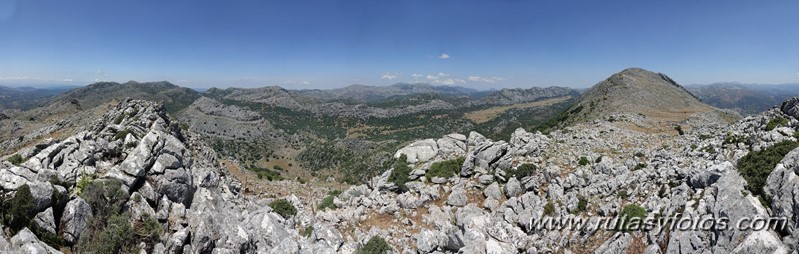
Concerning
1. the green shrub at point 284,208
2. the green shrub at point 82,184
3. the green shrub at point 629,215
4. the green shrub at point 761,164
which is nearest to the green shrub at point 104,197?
the green shrub at point 82,184

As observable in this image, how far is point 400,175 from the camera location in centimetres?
3309

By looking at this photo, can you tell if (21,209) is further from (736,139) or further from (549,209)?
(736,139)

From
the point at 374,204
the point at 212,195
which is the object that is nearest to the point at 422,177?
the point at 374,204

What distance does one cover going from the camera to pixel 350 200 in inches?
1214

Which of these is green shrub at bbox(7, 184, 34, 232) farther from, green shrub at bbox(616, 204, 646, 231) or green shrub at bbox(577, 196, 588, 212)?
green shrub at bbox(616, 204, 646, 231)

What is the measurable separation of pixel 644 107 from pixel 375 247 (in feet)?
247

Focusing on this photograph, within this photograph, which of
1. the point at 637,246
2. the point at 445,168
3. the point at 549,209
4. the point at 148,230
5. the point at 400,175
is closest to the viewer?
the point at 637,246

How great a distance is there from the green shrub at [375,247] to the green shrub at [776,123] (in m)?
26.2

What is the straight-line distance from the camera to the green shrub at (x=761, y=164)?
15812 millimetres

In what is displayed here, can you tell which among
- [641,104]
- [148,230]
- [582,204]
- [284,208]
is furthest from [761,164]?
[641,104]

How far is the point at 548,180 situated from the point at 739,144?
1144 centimetres

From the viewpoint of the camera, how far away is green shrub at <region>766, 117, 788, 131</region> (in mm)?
22781

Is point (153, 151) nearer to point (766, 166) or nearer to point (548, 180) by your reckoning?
point (548, 180)

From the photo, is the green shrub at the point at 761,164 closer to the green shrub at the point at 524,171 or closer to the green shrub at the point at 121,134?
the green shrub at the point at 524,171
